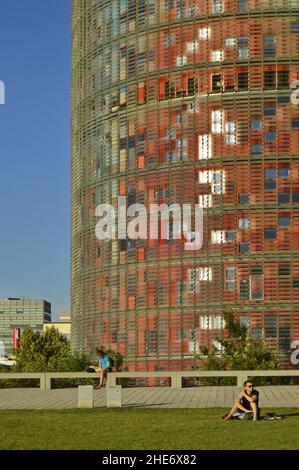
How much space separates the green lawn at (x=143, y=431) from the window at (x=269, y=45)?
196 ft

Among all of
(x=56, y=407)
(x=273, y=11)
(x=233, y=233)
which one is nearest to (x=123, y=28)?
(x=273, y=11)

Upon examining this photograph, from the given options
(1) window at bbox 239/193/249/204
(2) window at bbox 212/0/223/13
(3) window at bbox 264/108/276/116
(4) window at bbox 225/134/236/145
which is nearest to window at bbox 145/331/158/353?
(1) window at bbox 239/193/249/204

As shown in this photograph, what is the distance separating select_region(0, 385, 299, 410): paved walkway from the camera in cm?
3994

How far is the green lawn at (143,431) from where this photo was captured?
24.7 m

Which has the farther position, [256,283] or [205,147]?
[205,147]

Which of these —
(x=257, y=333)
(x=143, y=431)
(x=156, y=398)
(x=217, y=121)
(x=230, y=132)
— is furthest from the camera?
(x=217, y=121)

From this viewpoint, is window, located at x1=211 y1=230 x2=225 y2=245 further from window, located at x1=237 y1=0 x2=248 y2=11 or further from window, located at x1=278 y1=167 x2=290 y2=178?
window, located at x1=237 y1=0 x2=248 y2=11

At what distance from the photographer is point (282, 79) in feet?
297

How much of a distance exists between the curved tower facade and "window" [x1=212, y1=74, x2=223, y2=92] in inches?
3.7

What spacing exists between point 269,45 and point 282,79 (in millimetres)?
3385

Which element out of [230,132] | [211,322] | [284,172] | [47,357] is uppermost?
[230,132]

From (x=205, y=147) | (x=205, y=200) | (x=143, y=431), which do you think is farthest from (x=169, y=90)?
(x=143, y=431)

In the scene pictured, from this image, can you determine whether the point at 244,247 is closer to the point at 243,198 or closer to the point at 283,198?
the point at 243,198
